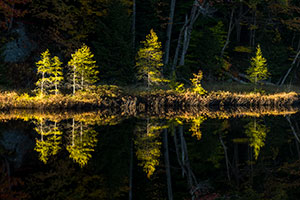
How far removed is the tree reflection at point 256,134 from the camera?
34.9 feet

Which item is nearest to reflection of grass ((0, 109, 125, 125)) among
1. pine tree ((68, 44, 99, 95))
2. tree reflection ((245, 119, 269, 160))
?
pine tree ((68, 44, 99, 95))

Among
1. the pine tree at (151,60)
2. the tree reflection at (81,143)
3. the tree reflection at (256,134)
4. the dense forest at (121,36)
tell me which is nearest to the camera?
the tree reflection at (81,143)

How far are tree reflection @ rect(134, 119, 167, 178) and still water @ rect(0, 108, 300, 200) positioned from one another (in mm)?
24

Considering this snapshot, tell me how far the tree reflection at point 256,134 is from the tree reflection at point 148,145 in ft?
8.71

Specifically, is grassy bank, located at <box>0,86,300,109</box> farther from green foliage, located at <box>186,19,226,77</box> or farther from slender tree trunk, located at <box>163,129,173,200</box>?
slender tree trunk, located at <box>163,129,173,200</box>

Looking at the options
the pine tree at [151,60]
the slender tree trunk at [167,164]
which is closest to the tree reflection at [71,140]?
the slender tree trunk at [167,164]

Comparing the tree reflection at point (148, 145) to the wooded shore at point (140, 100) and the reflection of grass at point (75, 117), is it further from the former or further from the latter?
the wooded shore at point (140, 100)

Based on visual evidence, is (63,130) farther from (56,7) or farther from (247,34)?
(247,34)

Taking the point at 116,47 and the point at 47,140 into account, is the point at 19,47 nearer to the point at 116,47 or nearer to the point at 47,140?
the point at 116,47

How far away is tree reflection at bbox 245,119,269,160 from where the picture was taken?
10.6m

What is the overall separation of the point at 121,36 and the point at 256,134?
15403mm

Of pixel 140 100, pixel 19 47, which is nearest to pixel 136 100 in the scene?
pixel 140 100

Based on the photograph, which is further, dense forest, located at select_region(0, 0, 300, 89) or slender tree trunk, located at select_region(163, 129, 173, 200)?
dense forest, located at select_region(0, 0, 300, 89)

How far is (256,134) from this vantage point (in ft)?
41.9
